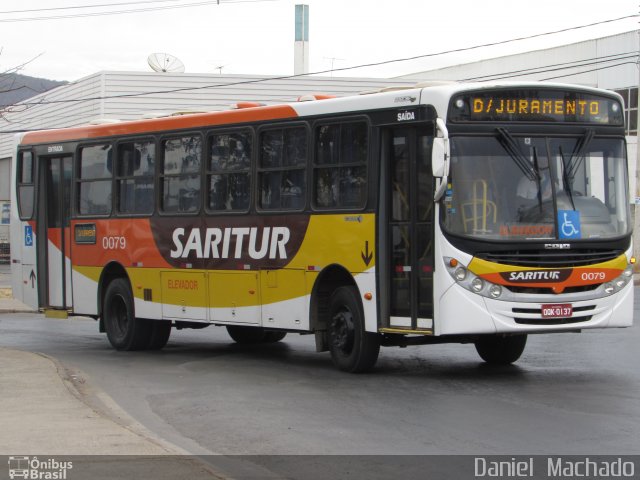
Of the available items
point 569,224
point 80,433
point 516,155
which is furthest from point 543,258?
point 80,433

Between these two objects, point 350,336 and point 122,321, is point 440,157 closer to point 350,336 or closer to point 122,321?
point 350,336

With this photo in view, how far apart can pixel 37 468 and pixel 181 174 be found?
9262 millimetres

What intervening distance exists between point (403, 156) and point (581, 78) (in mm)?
48101

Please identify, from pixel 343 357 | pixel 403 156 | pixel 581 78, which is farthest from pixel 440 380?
pixel 581 78

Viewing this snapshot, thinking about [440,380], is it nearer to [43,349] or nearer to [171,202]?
[171,202]

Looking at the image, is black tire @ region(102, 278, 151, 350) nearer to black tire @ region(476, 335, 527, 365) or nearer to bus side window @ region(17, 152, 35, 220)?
bus side window @ region(17, 152, 35, 220)

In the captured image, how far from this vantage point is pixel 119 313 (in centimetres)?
1836

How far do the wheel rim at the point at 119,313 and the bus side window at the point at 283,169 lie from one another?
3872 millimetres

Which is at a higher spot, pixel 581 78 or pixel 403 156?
pixel 581 78

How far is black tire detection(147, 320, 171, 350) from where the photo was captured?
18.0 m

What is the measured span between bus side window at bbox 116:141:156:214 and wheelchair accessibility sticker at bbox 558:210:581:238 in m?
6.84

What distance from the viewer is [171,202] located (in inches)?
672

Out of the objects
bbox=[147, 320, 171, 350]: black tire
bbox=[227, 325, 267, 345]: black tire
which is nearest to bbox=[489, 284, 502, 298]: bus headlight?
bbox=[227, 325, 267, 345]: black tire

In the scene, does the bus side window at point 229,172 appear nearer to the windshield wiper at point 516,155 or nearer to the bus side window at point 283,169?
the bus side window at point 283,169
